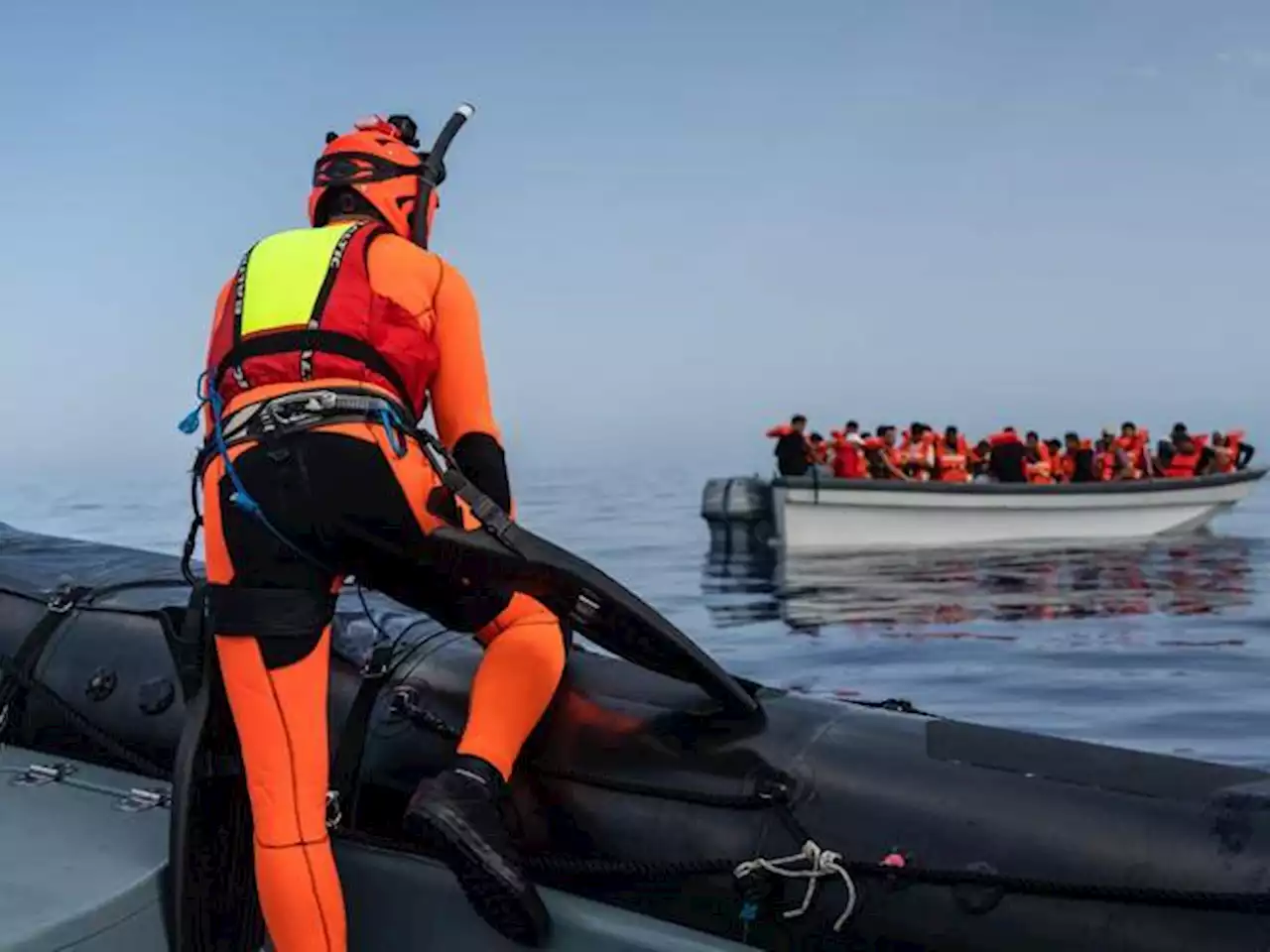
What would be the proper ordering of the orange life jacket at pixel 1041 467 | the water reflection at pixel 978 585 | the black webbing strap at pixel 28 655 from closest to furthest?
1. the black webbing strap at pixel 28 655
2. the water reflection at pixel 978 585
3. the orange life jacket at pixel 1041 467

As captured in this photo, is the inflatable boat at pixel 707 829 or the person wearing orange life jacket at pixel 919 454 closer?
the inflatable boat at pixel 707 829

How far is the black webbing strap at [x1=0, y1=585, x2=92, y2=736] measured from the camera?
410cm

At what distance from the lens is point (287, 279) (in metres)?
2.88

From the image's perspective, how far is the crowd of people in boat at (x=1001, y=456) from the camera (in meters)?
23.3

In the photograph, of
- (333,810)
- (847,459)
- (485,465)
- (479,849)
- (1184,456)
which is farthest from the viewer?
(1184,456)

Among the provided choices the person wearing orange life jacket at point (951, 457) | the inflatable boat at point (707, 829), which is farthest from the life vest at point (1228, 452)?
the inflatable boat at point (707, 829)

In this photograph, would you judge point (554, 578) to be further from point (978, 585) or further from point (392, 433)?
point (978, 585)

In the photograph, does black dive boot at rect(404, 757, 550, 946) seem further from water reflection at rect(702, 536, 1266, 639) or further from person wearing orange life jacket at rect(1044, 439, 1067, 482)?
person wearing orange life jacket at rect(1044, 439, 1067, 482)

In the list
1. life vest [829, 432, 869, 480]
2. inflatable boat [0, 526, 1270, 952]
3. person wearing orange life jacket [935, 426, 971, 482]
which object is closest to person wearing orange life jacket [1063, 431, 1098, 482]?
person wearing orange life jacket [935, 426, 971, 482]

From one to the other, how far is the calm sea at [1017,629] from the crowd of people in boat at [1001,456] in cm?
184

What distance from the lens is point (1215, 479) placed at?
23844mm

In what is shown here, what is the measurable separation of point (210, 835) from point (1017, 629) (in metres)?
10.8

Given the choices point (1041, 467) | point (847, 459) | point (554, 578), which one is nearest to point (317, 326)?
point (554, 578)

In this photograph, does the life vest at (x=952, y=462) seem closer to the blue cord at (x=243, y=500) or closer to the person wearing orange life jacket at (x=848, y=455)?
the person wearing orange life jacket at (x=848, y=455)
